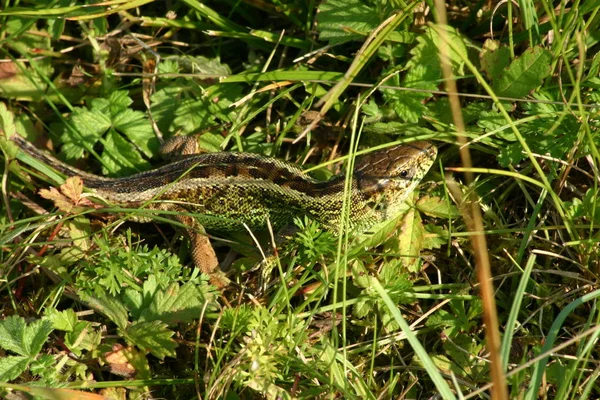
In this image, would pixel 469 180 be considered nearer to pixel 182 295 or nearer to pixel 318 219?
pixel 318 219

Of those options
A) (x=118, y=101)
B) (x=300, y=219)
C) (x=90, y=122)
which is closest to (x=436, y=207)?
(x=300, y=219)

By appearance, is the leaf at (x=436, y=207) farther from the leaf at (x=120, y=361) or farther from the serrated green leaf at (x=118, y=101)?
the serrated green leaf at (x=118, y=101)

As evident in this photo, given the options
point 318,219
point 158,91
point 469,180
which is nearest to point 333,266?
point 318,219

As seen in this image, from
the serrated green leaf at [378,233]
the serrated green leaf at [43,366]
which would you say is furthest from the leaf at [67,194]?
the serrated green leaf at [378,233]

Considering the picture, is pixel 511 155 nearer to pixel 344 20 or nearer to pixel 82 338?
pixel 344 20

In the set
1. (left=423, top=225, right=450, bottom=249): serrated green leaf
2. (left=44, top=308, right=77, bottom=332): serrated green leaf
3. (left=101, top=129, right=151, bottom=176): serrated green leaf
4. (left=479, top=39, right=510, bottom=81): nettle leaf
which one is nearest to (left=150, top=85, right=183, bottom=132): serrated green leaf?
(left=101, top=129, right=151, bottom=176): serrated green leaf
